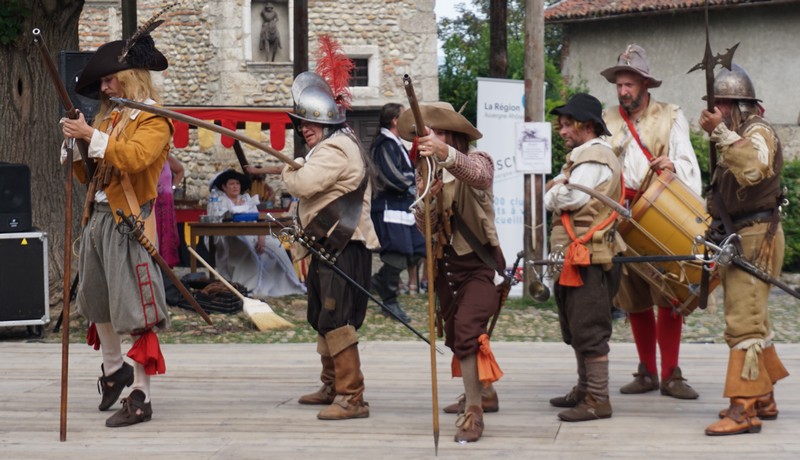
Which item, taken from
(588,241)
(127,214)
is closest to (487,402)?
(588,241)

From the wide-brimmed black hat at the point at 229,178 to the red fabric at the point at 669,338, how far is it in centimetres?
728

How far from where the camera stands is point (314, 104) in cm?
655

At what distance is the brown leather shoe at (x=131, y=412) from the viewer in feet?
21.0

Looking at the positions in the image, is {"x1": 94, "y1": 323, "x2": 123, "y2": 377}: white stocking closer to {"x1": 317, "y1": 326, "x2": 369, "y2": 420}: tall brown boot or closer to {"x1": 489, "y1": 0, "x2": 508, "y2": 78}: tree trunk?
{"x1": 317, "y1": 326, "x2": 369, "y2": 420}: tall brown boot

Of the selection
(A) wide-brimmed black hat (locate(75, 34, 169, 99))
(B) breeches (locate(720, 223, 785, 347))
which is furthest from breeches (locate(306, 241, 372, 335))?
(B) breeches (locate(720, 223, 785, 347))

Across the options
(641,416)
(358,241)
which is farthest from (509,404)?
(358,241)

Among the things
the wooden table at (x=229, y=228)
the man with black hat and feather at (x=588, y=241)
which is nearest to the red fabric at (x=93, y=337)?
the man with black hat and feather at (x=588, y=241)

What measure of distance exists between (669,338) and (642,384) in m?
0.34

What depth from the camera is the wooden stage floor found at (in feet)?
19.1

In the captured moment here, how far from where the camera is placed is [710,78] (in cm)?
576

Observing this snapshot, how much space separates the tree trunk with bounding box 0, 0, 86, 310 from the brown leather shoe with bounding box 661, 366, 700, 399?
5.56 metres

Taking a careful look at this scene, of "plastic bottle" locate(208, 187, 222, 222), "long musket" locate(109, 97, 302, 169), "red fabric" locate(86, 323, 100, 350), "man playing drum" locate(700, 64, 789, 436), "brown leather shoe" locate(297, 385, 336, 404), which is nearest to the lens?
"long musket" locate(109, 97, 302, 169)

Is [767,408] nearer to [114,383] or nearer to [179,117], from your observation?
[179,117]

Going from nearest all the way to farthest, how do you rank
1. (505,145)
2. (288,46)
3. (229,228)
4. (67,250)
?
(67,250) < (505,145) < (229,228) < (288,46)
